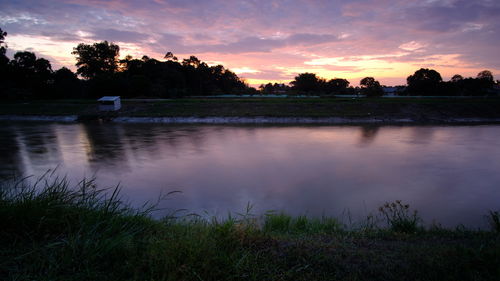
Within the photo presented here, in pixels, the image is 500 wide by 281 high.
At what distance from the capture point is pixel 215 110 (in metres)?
37.1

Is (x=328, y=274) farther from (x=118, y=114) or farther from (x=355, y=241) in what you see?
(x=118, y=114)

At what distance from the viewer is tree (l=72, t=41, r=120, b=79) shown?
74.1m

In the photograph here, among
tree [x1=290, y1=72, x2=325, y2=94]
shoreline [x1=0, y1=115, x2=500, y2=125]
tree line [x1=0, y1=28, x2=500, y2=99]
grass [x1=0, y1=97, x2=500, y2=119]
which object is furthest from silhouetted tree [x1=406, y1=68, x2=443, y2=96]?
shoreline [x1=0, y1=115, x2=500, y2=125]

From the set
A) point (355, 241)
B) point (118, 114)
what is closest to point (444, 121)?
point (355, 241)

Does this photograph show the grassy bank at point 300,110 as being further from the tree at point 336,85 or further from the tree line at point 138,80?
the tree at point 336,85

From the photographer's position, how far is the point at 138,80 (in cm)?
5772

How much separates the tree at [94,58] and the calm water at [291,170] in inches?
2479

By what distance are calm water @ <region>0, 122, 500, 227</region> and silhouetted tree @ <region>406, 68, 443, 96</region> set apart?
190 ft

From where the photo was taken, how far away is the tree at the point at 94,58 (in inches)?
2918

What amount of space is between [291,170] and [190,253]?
940cm

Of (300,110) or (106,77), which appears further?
(106,77)

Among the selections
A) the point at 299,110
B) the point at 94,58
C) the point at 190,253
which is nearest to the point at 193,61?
the point at 94,58

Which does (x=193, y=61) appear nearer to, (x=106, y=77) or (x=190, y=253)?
(x=106, y=77)

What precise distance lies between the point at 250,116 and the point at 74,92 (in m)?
55.2
